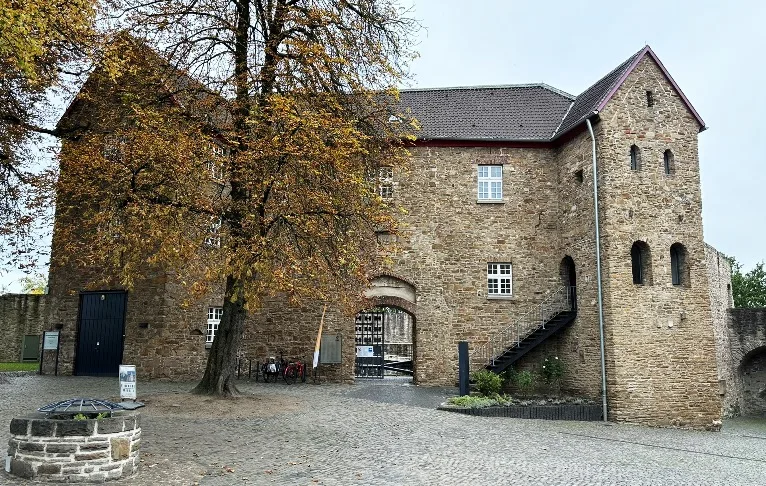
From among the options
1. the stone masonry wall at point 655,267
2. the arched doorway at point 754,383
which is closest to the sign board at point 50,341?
the stone masonry wall at point 655,267

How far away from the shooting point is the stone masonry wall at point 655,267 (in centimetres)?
1703

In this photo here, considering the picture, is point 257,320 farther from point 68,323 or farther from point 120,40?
point 120,40

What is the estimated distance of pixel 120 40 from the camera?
1288 centimetres

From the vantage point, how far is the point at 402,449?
32.8ft

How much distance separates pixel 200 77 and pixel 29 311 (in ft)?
63.6

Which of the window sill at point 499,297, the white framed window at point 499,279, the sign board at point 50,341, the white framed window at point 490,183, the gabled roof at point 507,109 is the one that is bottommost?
the sign board at point 50,341

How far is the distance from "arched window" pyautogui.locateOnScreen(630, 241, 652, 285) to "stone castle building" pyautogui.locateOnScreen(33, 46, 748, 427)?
0.06 m

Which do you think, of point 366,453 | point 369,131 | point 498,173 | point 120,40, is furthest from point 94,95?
point 498,173

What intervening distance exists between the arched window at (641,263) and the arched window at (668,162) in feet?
8.24

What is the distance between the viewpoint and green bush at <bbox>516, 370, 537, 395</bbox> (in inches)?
721

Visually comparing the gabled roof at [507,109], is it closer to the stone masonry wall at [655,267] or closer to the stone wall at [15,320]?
the stone masonry wall at [655,267]

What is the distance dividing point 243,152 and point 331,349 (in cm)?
967

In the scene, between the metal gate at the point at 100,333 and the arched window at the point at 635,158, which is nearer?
the arched window at the point at 635,158

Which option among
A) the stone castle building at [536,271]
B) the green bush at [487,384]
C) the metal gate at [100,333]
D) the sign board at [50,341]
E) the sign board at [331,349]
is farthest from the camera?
the sign board at [331,349]
